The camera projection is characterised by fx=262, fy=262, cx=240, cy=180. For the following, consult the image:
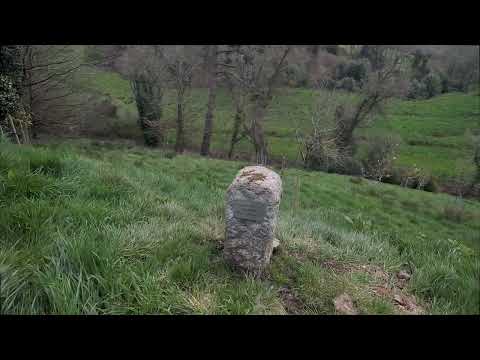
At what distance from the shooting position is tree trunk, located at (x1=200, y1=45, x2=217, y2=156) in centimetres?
1702

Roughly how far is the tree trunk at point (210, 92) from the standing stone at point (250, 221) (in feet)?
51.4

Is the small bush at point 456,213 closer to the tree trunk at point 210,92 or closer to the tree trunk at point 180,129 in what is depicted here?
the tree trunk at point 210,92

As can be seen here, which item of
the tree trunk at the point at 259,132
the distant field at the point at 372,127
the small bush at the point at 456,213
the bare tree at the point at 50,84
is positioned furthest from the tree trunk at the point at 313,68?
the bare tree at the point at 50,84

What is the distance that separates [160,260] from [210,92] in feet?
54.1

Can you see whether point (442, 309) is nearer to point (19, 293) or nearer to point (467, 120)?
point (19, 293)

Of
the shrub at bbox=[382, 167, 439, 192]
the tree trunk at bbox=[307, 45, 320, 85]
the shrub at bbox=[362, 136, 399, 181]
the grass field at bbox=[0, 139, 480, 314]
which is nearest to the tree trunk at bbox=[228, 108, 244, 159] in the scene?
the tree trunk at bbox=[307, 45, 320, 85]

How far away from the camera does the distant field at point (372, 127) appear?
16141 mm

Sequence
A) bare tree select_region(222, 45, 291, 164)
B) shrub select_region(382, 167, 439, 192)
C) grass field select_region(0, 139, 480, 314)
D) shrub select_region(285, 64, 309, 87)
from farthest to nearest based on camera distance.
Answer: shrub select_region(285, 64, 309, 87) < bare tree select_region(222, 45, 291, 164) < shrub select_region(382, 167, 439, 192) < grass field select_region(0, 139, 480, 314)

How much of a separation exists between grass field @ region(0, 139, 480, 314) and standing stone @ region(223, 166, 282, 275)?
0.21 metres

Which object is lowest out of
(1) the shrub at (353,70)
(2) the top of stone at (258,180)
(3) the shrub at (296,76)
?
(2) the top of stone at (258,180)

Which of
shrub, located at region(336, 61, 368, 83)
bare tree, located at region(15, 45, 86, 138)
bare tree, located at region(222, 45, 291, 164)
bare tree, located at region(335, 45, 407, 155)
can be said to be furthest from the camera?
shrub, located at region(336, 61, 368, 83)

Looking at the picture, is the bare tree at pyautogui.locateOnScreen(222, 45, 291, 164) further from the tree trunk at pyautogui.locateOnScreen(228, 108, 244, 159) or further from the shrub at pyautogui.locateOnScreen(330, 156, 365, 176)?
the shrub at pyautogui.locateOnScreen(330, 156, 365, 176)
